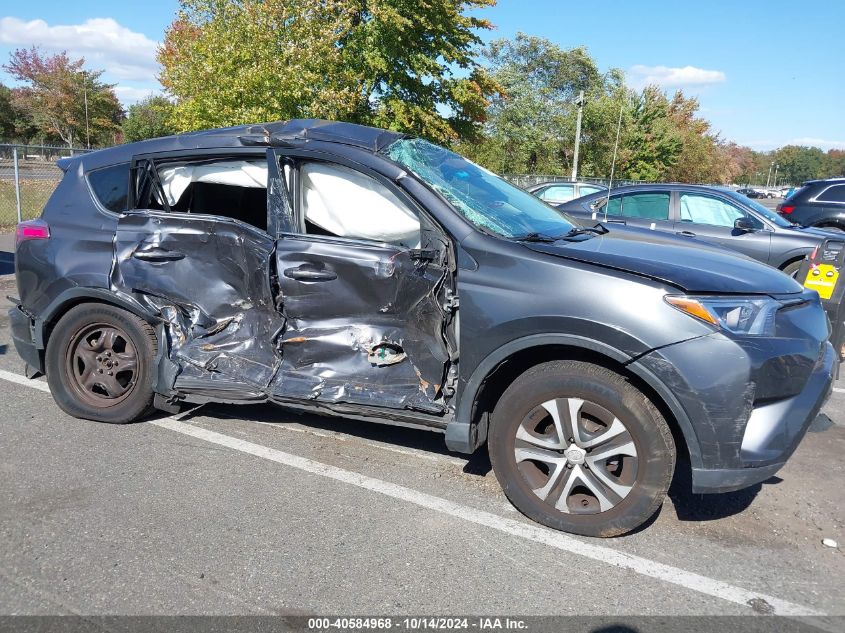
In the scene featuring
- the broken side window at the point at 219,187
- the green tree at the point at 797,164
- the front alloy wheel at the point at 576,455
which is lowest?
the front alloy wheel at the point at 576,455

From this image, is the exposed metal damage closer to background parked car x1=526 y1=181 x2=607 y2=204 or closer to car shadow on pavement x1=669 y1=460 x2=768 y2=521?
car shadow on pavement x1=669 y1=460 x2=768 y2=521

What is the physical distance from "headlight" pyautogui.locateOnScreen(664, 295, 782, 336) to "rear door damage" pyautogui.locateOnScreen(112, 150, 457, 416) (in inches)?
44.6

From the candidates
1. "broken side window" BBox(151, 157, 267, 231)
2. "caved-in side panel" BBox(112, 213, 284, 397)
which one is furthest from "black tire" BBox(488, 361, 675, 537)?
"broken side window" BBox(151, 157, 267, 231)

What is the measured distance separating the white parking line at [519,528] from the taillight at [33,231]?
1473 millimetres

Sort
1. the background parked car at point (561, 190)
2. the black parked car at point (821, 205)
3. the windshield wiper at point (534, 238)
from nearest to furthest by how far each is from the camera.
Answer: the windshield wiper at point (534, 238) → the black parked car at point (821, 205) → the background parked car at point (561, 190)

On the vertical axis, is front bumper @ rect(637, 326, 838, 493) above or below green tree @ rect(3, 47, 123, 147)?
below

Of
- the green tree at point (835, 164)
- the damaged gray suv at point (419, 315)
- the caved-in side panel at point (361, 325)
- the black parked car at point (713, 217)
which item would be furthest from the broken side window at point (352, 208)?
the green tree at point (835, 164)

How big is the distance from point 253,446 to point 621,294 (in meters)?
2.48

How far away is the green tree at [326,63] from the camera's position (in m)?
14.6

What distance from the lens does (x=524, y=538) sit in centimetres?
320

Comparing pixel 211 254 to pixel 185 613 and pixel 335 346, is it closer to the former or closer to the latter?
pixel 335 346

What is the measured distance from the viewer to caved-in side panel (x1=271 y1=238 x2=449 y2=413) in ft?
11.6

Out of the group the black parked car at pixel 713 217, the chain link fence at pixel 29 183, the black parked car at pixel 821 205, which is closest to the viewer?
the black parked car at pixel 713 217

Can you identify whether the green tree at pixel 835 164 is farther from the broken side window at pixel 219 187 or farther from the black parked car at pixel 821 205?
the broken side window at pixel 219 187
